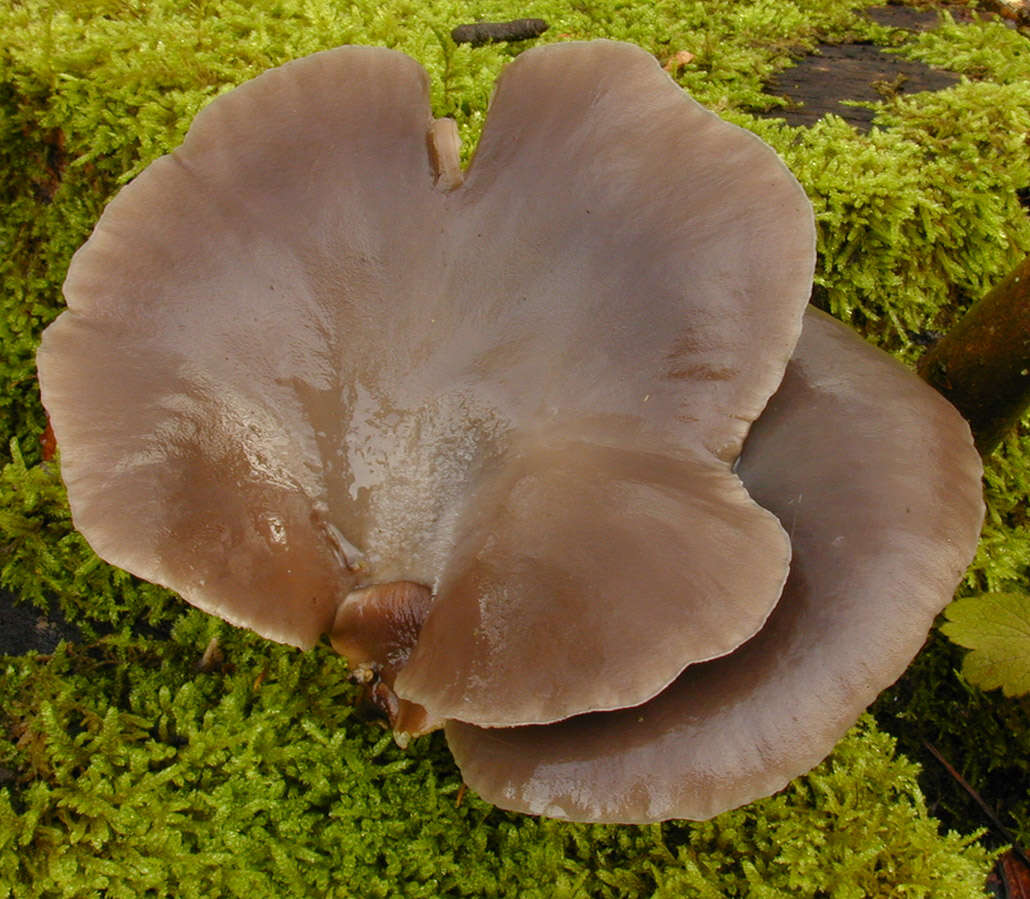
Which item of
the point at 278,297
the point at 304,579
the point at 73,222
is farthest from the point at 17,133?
the point at 304,579

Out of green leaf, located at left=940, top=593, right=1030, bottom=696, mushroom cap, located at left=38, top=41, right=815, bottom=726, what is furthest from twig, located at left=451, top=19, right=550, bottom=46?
green leaf, located at left=940, top=593, right=1030, bottom=696

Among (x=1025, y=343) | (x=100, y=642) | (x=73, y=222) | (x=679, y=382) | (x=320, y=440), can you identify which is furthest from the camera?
(x=73, y=222)

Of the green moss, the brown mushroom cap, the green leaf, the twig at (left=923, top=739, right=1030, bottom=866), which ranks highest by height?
the brown mushroom cap

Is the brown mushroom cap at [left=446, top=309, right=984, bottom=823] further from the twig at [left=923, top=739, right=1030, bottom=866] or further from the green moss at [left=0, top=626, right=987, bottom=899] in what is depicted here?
the twig at [left=923, top=739, right=1030, bottom=866]

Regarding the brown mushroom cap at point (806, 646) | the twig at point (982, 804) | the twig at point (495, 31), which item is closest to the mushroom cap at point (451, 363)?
the brown mushroom cap at point (806, 646)

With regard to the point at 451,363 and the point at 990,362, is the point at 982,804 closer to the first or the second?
the point at 990,362

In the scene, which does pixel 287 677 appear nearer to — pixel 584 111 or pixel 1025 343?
pixel 584 111
